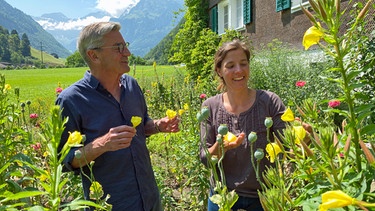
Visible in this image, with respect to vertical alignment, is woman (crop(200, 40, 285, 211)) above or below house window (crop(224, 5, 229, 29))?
below

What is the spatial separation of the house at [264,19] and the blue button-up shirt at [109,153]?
536cm

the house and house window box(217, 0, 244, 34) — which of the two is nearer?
the house

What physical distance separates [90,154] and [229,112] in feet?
2.75

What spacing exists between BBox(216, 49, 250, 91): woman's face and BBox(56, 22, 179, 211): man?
1.34 ft

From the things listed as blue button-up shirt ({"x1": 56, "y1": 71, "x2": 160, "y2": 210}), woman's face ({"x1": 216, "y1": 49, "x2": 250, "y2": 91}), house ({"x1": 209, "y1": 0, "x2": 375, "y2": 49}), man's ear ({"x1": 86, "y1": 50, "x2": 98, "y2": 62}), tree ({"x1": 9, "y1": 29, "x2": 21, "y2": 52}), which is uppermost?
tree ({"x1": 9, "y1": 29, "x2": 21, "y2": 52})

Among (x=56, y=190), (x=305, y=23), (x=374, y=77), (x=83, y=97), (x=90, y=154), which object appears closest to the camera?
(x=56, y=190)

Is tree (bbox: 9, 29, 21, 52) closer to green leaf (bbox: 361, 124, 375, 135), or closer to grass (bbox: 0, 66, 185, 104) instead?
grass (bbox: 0, 66, 185, 104)

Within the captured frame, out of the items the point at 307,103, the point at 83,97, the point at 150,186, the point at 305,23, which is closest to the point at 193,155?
the point at 150,186

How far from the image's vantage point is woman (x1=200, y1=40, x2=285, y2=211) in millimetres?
2023

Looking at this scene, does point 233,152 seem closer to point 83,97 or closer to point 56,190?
point 83,97

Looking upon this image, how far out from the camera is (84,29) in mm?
2094

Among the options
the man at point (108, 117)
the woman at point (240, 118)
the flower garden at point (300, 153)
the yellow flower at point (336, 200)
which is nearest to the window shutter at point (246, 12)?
the flower garden at point (300, 153)

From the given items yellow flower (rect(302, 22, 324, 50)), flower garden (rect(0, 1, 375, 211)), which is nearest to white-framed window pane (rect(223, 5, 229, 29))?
flower garden (rect(0, 1, 375, 211))

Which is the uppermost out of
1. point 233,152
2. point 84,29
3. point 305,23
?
point 305,23
